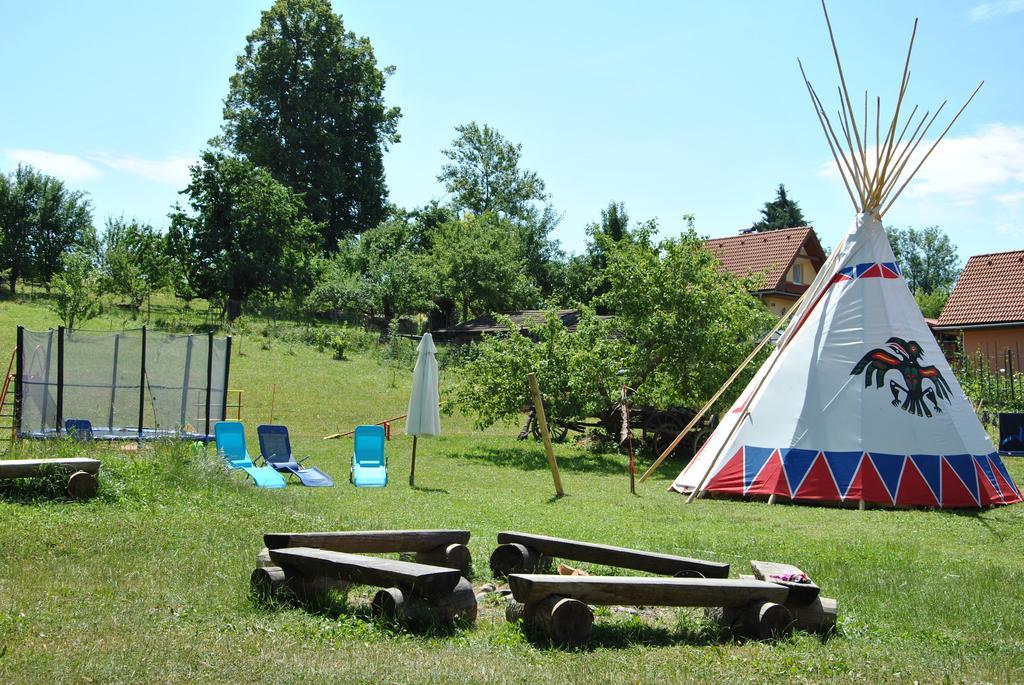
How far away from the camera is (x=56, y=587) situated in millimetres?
6262

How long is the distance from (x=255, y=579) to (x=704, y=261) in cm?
1582

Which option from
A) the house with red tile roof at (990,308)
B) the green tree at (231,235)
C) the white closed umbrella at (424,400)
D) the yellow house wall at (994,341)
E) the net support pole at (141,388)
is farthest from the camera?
the green tree at (231,235)

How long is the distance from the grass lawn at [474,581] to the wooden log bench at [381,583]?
0.13 meters

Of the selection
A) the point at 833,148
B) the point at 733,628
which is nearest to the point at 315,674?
the point at 733,628

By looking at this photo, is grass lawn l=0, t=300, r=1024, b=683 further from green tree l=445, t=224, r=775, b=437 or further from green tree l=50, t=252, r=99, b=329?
green tree l=50, t=252, r=99, b=329

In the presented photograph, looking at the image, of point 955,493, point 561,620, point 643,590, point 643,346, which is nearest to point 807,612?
point 643,590

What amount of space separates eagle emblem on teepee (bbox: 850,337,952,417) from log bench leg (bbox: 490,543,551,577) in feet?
26.7

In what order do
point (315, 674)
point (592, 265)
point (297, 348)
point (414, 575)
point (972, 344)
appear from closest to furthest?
1. point (315, 674)
2. point (414, 575)
3. point (972, 344)
4. point (297, 348)
5. point (592, 265)

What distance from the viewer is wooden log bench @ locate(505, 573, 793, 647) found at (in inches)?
211

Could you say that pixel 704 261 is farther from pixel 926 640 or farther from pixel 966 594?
pixel 926 640

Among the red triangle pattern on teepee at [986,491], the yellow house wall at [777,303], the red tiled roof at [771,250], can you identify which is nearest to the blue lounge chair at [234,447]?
the red triangle pattern on teepee at [986,491]

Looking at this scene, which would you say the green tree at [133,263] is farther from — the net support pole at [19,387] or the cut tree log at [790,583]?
the cut tree log at [790,583]

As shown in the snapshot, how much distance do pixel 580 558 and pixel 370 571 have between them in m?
1.86

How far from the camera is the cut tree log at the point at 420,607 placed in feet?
18.4
